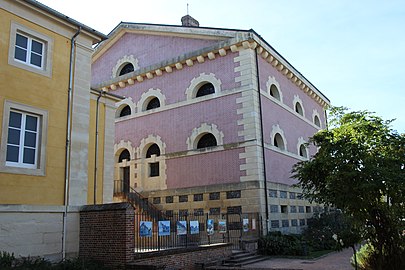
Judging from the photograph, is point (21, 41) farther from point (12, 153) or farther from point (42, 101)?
point (12, 153)

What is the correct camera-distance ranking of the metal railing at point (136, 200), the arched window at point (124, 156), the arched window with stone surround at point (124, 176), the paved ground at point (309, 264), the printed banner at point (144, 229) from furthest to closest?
the arched window at point (124, 156), the arched window with stone surround at point (124, 176), the metal railing at point (136, 200), the paved ground at point (309, 264), the printed banner at point (144, 229)

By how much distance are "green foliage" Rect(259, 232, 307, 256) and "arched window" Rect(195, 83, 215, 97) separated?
8.48 meters

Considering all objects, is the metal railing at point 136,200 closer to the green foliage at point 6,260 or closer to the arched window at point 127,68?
the arched window at point 127,68

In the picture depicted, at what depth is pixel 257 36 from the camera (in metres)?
20.2

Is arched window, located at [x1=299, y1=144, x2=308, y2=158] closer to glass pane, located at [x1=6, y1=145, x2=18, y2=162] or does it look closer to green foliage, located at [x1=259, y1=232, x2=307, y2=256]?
green foliage, located at [x1=259, y1=232, x2=307, y2=256]

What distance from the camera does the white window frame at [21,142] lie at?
10.3 metres

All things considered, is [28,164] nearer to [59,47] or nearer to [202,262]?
[59,47]

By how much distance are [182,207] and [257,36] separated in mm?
9911

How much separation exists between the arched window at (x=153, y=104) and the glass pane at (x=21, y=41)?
11943mm

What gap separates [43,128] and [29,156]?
3.04ft

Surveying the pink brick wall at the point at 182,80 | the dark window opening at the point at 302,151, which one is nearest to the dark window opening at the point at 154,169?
the pink brick wall at the point at 182,80

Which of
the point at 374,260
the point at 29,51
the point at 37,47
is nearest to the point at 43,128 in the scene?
the point at 29,51

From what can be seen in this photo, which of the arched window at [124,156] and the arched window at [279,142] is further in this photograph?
the arched window at [124,156]

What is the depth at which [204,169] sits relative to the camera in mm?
20000
